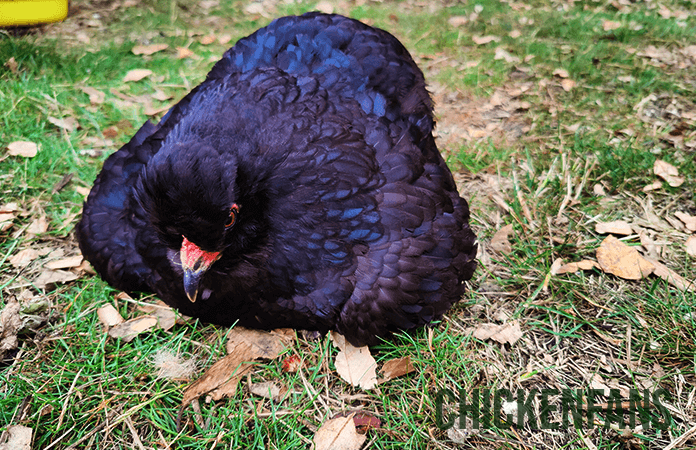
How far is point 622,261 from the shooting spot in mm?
3184

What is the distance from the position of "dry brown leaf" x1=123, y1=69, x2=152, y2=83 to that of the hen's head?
351cm

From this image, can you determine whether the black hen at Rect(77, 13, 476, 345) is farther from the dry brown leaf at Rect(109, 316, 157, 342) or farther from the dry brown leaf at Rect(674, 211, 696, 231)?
the dry brown leaf at Rect(674, 211, 696, 231)

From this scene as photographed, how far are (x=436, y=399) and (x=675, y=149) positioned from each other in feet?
10.8

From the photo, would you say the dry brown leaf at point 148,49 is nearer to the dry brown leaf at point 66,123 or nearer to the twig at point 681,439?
the dry brown leaf at point 66,123

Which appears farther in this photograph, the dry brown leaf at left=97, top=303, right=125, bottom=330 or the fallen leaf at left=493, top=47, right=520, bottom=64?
the fallen leaf at left=493, top=47, right=520, bottom=64

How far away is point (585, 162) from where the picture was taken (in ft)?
12.9

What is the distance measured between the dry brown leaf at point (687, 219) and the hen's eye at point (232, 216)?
336 centimetres

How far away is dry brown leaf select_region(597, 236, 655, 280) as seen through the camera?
3.12m

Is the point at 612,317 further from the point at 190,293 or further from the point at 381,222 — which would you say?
the point at 190,293

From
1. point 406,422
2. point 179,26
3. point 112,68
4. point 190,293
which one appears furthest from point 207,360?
point 179,26

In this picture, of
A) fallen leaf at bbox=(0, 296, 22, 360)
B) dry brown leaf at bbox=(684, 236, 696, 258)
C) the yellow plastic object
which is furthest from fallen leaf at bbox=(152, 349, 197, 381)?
the yellow plastic object

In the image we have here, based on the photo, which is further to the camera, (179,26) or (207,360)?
(179,26)

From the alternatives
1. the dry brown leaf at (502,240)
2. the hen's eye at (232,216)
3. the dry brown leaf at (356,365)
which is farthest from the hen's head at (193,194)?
the dry brown leaf at (502,240)

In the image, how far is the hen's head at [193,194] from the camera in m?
1.94
